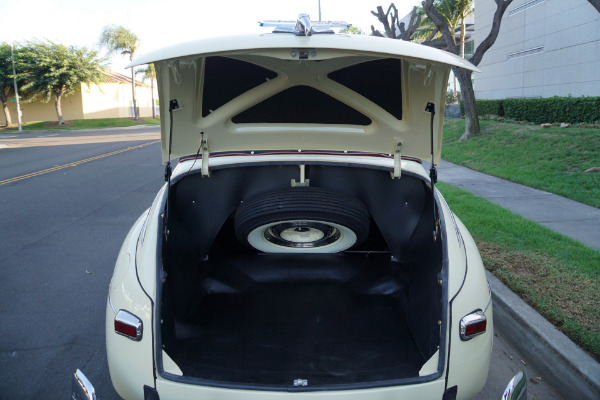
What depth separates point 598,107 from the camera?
573 inches

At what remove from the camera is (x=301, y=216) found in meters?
2.74

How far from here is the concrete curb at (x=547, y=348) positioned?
2746 mm

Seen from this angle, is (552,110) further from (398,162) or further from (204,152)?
(204,152)

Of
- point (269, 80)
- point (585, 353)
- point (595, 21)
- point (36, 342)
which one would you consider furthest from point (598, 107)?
point (36, 342)

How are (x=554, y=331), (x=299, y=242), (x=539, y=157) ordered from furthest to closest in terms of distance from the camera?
(x=539, y=157), (x=299, y=242), (x=554, y=331)

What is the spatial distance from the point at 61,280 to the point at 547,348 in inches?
170

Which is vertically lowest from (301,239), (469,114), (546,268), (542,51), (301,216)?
(546,268)

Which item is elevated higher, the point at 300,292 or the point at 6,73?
the point at 6,73

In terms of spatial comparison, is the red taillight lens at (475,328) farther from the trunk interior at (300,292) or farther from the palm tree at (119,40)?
the palm tree at (119,40)

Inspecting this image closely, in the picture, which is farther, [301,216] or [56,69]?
[56,69]

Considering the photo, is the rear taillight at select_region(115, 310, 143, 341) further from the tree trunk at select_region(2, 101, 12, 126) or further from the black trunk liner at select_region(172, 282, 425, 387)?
the tree trunk at select_region(2, 101, 12, 126)

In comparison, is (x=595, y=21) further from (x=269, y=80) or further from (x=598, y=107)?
(x=269, y=80)

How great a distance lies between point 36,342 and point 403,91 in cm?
317

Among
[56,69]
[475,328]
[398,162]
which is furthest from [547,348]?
[56,69]
